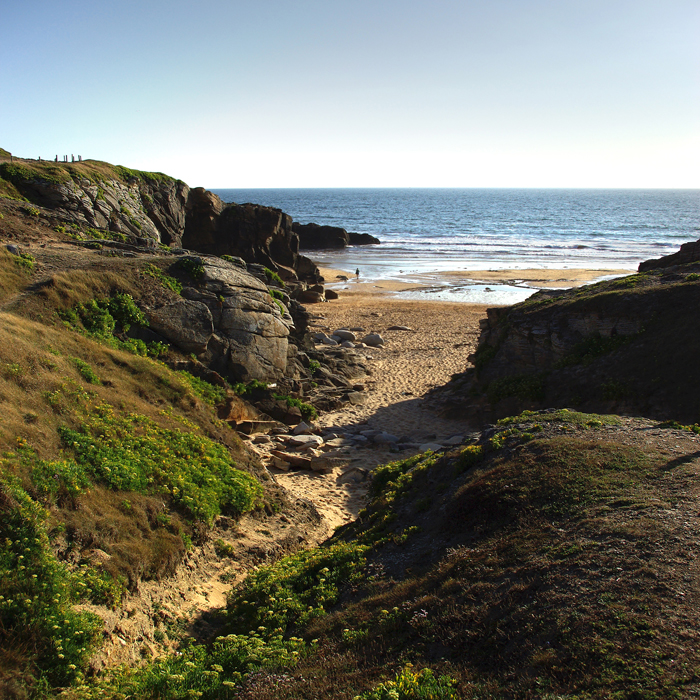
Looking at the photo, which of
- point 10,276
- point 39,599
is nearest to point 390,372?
point 10,276

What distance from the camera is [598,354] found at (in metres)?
16.9

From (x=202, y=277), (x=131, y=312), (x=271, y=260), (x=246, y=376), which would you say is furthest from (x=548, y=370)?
(x=271, y=260)

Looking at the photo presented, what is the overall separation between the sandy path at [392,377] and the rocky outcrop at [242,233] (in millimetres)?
5745

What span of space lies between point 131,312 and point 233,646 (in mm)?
9809

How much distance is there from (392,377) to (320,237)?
2010 inches

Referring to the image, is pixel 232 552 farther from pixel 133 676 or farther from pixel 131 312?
pixel 131 312

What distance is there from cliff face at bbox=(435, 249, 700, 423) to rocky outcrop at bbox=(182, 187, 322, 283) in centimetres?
2331

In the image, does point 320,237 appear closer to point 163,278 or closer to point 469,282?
point 469,282

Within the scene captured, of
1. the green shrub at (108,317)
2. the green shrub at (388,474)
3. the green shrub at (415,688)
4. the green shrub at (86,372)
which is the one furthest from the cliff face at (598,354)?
the green shrub at (86,372)

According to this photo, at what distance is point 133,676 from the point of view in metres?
5.95

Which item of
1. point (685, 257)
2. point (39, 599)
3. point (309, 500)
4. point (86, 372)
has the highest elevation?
point (685, 257)

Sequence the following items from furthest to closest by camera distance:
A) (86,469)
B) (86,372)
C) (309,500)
Answer: (309,500) → (86,372) → (86,469)

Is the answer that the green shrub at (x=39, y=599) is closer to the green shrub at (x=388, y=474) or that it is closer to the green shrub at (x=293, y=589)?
the green shrub at (x=293, y=589)

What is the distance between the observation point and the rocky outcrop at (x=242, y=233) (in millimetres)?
37562
